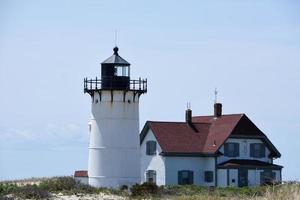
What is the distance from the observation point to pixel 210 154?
157ft

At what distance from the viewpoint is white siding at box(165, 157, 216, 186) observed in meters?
47.8

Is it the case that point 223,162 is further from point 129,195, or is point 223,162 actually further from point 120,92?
point 129,195

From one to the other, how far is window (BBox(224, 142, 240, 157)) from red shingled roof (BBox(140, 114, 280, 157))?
539 mm

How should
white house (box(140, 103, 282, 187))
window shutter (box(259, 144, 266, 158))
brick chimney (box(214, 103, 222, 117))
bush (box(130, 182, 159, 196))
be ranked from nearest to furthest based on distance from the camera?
bush (box(130, 182, 159, 196)), white house (box(140, 103, 282, 187)), window shutter (box(259, 144, 266, 158)), brick chimney (box(214, 103, 222, 117))

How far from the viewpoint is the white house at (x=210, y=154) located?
157 ft

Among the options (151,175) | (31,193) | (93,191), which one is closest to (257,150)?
(151,175)

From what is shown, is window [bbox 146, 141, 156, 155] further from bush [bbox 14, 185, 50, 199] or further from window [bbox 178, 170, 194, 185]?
bush [bbox 14, 185, 50, 199]

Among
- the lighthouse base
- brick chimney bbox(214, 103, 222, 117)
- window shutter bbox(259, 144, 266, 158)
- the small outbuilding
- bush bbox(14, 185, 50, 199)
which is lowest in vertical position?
bush bbox(14, 185, 50, 199)

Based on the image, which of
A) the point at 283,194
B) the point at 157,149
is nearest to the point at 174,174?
the point at 157,149

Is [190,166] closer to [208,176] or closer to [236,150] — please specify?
[208,176]

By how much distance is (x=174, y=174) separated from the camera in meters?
47.9

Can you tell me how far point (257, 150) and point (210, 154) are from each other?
2.96 meters

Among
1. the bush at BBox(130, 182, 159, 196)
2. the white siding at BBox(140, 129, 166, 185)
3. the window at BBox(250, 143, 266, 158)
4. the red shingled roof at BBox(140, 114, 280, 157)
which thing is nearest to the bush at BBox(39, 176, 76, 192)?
the bush at BBox(130, 182, 159, 196)

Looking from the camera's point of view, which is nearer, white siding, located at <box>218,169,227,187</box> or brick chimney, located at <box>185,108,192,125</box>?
white siding, located at <box>218,169,227,187</box>
